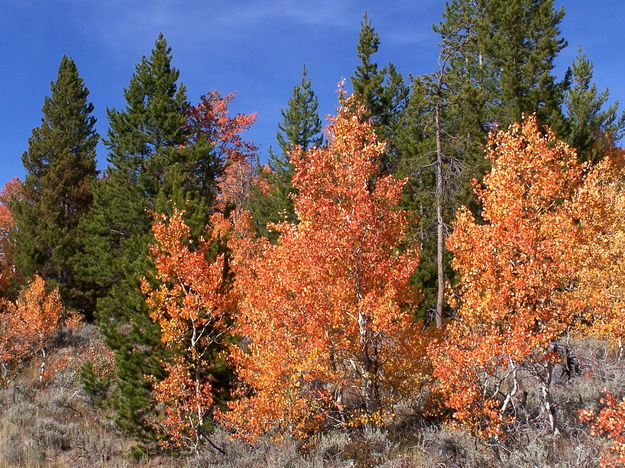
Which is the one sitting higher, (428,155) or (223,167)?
(223,167)

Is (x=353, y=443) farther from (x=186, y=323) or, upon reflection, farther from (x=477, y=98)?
(x=477, y=98)

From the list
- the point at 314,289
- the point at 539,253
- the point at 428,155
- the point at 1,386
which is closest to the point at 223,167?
the point at 428,155

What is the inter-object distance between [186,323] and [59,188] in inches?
857

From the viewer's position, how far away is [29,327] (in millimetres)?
24172

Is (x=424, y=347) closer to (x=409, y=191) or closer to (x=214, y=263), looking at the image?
(x=214, y=263)

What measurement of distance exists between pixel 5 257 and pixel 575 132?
1687 inches

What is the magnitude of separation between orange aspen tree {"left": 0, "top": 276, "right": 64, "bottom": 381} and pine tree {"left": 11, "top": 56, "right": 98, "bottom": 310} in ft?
10.7

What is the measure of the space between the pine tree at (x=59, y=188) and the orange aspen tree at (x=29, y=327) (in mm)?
3274

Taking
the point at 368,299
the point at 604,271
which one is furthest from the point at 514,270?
the point at 604,271

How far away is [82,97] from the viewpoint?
3372 centimetres

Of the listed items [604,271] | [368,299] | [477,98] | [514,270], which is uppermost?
[477,98]

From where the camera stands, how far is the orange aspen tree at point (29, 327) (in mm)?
23688

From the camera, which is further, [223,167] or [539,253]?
[223,167]

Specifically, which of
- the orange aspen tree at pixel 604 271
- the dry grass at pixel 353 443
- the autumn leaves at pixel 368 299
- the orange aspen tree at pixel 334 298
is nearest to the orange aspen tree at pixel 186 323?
the autumn leaves at pixel 368 299
